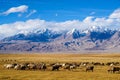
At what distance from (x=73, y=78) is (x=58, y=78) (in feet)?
8.02

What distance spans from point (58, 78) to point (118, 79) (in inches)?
364

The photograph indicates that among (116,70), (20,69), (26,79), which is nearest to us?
(26,79)

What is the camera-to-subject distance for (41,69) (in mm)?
61094

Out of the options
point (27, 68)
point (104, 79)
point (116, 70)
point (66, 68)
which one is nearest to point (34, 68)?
point (27, 68)

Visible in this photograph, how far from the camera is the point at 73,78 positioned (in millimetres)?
43875

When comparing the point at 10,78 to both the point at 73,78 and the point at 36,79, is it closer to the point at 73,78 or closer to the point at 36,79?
the point at 36,79

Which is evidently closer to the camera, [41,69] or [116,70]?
[116,70]

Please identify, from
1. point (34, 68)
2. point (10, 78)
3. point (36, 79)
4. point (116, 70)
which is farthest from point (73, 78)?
point (34, 68)

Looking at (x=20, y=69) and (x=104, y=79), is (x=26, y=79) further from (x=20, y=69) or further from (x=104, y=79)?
(x=20, y=69)

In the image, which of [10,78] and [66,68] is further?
[66,68]

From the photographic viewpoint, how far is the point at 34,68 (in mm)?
61375

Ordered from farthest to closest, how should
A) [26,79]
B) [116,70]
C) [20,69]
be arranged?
1. [20,69]
2. [116,70]
3. [26,79]

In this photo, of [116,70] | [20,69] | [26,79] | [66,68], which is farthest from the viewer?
[66,68]

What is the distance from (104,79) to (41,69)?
70.7ft
